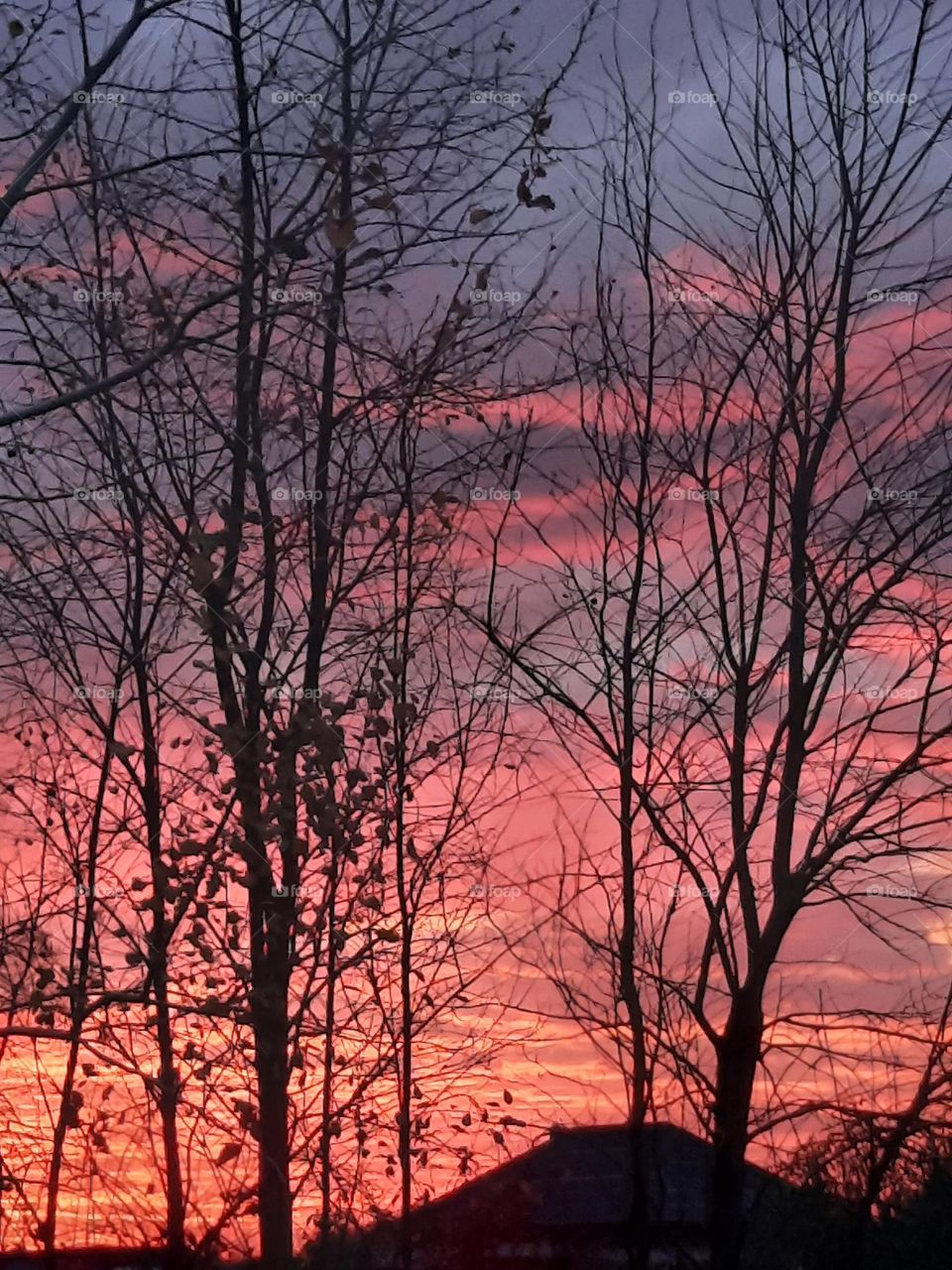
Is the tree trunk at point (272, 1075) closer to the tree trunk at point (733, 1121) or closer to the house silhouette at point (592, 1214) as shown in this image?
the house silhouette at point (592, 1214)

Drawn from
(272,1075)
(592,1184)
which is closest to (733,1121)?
(592,1184)

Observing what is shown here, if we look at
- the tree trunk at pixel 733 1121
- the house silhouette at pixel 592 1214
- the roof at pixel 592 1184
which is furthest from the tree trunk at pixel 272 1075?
the tree trunk at pixel 733 1121

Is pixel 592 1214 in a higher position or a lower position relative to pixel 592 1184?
lower

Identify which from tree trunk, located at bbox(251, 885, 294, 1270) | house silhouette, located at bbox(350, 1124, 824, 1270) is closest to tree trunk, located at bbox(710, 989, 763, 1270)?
house silhouette, located at bbox(350, 1124, 824, 1270)

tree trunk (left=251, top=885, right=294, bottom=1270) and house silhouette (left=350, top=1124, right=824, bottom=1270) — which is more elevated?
tree trunk (left=251, top=885, right=294, bottom=1270)

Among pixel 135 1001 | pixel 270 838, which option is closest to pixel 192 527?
pixel 270 838

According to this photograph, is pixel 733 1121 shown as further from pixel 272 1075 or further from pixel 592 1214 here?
pixel 272 1075

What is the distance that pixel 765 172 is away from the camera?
27.5 ft

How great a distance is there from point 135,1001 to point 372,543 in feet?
9.72

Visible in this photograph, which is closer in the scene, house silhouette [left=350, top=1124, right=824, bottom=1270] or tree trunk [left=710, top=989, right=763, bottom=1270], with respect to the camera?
tree trunk [left=710, top=989, right=763, bottom=1270]

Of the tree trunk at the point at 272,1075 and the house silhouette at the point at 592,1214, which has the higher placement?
the tree trunk at the point at 272,1075

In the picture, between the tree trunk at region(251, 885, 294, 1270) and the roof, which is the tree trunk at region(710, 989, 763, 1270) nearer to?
the roof

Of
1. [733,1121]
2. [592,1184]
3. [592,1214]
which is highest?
[733,1121]

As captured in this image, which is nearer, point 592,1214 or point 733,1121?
point 733,1121
